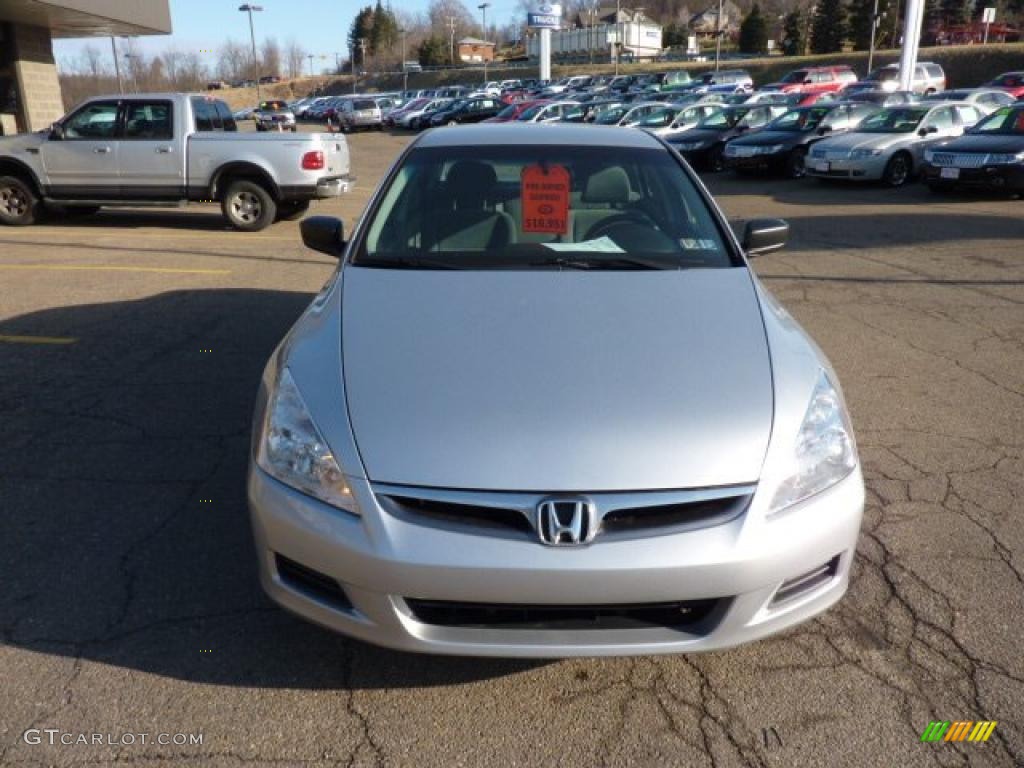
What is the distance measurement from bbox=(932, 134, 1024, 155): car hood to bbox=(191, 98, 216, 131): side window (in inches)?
447

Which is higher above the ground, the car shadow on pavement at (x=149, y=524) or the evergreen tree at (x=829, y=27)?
the evergreen tree at (x=829, y=27)

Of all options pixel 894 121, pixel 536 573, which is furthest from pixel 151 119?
pixel 894 121

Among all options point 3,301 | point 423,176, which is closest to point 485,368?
point 423,176

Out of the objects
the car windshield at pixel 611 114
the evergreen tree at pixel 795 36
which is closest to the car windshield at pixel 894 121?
the car windshield at pixel 611 114

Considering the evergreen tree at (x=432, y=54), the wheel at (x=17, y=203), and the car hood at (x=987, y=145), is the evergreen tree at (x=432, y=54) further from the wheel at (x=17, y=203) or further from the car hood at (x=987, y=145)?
the wheel at (x=17, y=203)

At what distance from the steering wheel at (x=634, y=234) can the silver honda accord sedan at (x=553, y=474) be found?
59cm

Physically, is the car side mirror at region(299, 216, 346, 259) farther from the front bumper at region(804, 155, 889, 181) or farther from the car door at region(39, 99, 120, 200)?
the front bumper at region(804, 155, 889, 181)

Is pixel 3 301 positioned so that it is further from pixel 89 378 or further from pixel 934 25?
pixel 934 25

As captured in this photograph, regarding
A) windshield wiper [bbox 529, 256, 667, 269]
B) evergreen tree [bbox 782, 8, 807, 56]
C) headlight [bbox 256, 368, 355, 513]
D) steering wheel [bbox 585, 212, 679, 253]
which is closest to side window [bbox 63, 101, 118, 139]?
steering wheel [bbox 585, 212, 679, 253]

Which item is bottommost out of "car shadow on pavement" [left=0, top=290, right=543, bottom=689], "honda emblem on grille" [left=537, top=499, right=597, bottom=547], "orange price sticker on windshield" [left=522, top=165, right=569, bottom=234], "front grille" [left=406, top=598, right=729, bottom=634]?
"car shadow on pavement" [left=0, top=290, right=543, bottom=689]

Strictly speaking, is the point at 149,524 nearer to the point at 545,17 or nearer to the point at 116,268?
the point at 116,268

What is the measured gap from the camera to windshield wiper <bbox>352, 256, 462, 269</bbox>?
3480 millimetres

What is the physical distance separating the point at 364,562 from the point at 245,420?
275 centimetres

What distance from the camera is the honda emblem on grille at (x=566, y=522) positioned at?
7.38 feet
